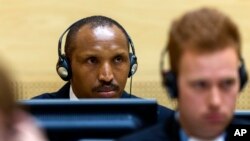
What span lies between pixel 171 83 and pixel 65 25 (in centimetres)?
198

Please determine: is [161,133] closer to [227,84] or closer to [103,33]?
[227,84]

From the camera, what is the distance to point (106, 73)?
1906 mm

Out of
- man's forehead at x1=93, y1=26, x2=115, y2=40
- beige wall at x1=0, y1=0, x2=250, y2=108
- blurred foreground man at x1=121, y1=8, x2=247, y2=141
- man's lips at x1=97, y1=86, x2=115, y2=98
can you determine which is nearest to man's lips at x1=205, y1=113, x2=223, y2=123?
blurred foreground man at x1=121, y1=8, x2=247, y2=141

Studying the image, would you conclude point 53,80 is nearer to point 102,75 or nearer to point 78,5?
point 78,5

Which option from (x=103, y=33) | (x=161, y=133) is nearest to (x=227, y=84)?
(x=161, y=133)

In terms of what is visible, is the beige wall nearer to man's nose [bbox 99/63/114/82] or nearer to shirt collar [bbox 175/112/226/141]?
man's nose [bbox 99/63/114/82]

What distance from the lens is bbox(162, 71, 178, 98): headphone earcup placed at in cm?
104

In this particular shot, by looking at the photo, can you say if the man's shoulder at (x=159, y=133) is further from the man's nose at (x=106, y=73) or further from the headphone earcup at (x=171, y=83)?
the man's nose at (x=106, y=73)

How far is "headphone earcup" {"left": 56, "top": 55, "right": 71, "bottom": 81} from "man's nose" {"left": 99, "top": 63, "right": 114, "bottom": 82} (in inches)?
6.4

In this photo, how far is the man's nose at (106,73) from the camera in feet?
6.23

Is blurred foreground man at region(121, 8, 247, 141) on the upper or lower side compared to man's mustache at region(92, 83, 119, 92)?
upper

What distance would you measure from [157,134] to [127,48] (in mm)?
964

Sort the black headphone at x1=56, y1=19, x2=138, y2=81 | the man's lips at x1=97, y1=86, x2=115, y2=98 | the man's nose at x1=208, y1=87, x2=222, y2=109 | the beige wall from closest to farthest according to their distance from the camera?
the man's nose at x1=208, y1=87, x2=222, y2=109 → the man's lips at x1=97, y1=86, x2=115, y2=98 → the black headphone at x1=56, y1=19, x2=138, y2=81 → the beige wall

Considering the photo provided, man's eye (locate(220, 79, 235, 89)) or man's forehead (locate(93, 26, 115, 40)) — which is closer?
man's eye (locate(220, 79, 235, 89))
